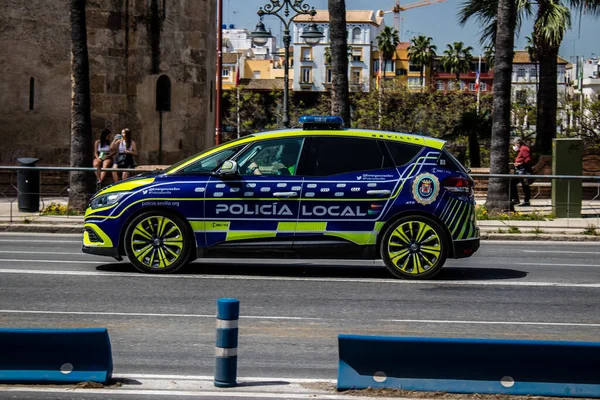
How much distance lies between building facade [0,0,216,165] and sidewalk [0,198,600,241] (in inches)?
445

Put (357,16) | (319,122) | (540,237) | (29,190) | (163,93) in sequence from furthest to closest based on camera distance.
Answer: (357,16) < (163,93) < (29,190) < (540,237) < (319,122)

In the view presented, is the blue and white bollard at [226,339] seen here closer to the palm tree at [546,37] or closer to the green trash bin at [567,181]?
the green trash bin at [567,181]

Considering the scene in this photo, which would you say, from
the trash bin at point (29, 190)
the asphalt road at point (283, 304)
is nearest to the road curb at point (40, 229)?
the trash bin at point (29, 190)

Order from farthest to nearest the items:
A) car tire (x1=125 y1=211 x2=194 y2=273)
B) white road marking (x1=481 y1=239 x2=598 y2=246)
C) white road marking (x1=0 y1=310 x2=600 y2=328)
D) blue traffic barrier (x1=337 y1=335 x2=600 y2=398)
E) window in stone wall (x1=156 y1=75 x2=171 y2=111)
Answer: window in stone wall (x1=156 y1=75 x2=171 y2=111) < white road marking (x1=481 y1=239 x2=598 y2=246) < car tire (x1=125 y1=211 x2=194 y2=273) < white road marking (x1=0 y1=310 x2=600 y2=328) < blue traffic barrier (x1=337 y1=335 x2=600 y2=398)

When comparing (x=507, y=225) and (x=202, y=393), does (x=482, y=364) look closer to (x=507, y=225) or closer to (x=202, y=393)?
(x=202, y=393)

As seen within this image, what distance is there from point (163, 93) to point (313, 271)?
22433 millimetres

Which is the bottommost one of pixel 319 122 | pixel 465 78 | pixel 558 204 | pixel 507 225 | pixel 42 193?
pixel 507 225

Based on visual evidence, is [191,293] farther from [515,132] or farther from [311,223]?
[515,132]

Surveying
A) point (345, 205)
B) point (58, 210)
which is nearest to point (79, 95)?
point (58, 210)

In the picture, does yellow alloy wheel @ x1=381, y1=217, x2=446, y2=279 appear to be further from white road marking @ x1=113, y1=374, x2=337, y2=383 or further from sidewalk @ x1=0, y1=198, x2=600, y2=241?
sidewalk @ x1=0, y1=198, x2=600, y2=241

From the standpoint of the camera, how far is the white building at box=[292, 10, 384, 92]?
495 ft

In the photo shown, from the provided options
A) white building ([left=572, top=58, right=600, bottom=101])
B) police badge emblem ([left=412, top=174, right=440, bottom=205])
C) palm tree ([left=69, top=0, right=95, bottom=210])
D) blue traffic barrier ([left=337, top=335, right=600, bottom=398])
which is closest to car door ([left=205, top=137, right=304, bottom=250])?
police badge emblem ([left=412, top=174, right=440, bottom=205])

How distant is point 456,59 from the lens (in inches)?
5581

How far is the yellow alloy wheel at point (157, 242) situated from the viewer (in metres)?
12.8
